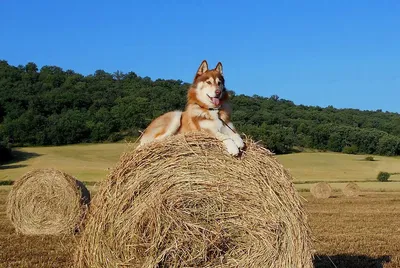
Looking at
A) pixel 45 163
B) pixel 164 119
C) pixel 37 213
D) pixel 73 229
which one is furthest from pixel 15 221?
pixel 45 163

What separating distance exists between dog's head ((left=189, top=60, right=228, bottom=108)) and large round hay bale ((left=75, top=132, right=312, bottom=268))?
24.2 inches

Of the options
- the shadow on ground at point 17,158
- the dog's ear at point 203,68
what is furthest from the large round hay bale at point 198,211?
the shadow on ground at point 17,158

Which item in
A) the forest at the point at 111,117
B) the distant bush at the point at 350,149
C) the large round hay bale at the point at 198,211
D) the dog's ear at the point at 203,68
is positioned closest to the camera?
the large round hay bale at the point at 198,211

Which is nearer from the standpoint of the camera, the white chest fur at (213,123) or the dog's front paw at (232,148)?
the dog's front paw at (232,148)

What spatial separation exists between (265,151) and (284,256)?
1.05 m

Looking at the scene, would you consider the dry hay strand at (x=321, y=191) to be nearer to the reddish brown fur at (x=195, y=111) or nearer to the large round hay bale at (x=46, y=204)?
the large round hay bale at (x=46, y=204)

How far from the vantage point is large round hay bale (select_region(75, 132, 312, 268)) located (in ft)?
19.3

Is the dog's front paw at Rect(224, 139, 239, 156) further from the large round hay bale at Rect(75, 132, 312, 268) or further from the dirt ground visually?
the dirt ground

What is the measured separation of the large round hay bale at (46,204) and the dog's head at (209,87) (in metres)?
6.53

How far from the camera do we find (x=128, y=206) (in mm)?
5953

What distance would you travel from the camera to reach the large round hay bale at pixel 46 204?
12.8 meters

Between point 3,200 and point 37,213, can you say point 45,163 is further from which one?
point 37,213

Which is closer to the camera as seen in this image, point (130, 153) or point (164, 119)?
point (130, 153)

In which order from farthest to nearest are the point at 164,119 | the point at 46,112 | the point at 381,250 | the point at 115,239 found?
the point at 46,112, the point at 381,250, the point at 164,119, the point at 115,239
